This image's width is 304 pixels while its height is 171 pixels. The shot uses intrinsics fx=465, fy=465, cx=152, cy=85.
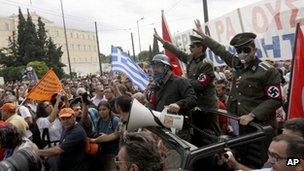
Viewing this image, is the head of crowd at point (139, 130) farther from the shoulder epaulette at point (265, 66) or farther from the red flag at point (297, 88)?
the red flag at point (297, 88)

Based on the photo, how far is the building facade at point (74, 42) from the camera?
309 feet

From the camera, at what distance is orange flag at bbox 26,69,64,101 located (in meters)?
8.24

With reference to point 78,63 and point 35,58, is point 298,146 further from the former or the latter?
point 78,63

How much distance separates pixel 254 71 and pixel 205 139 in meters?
0.79

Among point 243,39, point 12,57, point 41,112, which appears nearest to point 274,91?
point 243,39

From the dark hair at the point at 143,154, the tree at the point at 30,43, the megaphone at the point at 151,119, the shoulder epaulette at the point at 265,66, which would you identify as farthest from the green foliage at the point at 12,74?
the dark hair at the point at 143,154

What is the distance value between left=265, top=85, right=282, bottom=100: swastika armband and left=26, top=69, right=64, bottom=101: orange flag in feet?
16.4

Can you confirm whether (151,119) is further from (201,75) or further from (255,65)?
(201,75)

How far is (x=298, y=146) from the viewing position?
108 inches

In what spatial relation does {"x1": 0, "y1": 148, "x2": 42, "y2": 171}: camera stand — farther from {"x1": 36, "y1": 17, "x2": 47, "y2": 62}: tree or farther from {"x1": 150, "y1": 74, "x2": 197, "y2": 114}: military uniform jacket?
{"x1": 36, "y1": 17, "x2": 47, "y2": 62}: tree

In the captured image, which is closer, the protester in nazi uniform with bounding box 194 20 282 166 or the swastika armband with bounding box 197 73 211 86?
the protester in nazi uniform with bounding box 194 20 282 166

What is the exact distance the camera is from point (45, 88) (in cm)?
847

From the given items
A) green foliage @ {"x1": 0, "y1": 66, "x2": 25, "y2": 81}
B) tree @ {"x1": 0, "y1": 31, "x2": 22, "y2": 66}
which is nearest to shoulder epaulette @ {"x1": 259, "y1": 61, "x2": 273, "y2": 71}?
green foliage @ {"x1": 0, "y1": 66, "x2": 25, "y2": 81}

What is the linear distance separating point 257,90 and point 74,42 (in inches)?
4112
